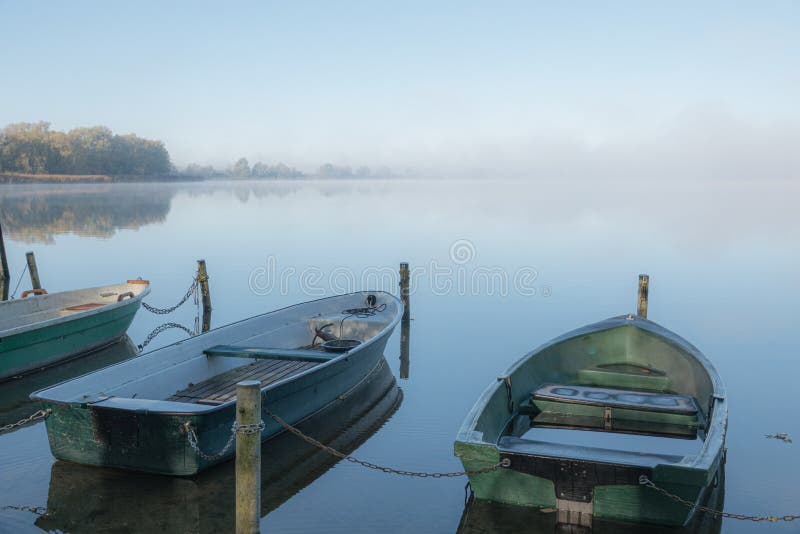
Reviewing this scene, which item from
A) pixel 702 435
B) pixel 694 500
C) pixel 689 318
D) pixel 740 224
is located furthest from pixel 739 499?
pixel 740 224

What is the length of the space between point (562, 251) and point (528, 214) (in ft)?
92.6

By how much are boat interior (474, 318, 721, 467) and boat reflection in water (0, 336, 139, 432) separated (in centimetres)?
751

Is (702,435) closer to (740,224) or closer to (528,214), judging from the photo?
(740,224)

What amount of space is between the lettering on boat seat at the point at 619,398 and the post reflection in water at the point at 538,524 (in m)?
1.29

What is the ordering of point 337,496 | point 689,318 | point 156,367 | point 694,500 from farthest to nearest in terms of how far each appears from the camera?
point 689,318, point 156,367, point 337,496, point 694,500

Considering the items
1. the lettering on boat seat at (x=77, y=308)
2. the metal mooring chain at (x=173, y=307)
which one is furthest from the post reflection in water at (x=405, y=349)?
the lettering on boat seat at (x=77, y=308)

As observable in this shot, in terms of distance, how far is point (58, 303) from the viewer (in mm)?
14398

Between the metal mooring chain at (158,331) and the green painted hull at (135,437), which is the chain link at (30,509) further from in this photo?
the metal mooring chain at (158,331)

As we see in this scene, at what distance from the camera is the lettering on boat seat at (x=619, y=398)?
8.55 metres

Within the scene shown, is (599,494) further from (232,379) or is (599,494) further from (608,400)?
(232,379)

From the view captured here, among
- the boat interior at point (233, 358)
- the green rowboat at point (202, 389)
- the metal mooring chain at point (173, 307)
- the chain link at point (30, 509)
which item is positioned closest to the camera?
the chain link at point (30, 509)

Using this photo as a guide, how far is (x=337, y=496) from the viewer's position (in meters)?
8.00

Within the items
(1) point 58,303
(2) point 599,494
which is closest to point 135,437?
(2) point 599,494

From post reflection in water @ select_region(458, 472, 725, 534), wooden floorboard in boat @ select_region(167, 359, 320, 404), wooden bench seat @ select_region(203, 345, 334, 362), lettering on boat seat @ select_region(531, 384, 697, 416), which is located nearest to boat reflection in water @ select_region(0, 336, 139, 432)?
wooden floorboard in boat @ select_region(167, 359, 320, 404)
